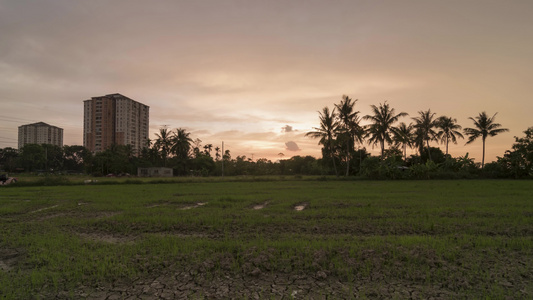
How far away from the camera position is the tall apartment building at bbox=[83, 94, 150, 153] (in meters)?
91.1

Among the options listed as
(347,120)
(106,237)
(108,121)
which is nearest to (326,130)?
(347,120)

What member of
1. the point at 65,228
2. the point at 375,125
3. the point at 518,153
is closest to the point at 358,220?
the point at 65,228

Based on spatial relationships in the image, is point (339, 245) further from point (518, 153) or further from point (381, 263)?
point (518, 153)

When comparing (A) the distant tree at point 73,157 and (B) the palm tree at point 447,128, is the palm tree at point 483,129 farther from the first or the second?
(A) the distant tree at point 73,157

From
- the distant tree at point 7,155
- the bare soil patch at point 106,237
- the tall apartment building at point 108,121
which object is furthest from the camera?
the distant tree at point 7,155

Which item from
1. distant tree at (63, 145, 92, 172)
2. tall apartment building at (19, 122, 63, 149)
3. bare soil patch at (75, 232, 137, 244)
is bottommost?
bare soil patch at (75, 232, 137, 244)

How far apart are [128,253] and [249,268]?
2.66 metres

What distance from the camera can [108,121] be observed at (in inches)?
3593

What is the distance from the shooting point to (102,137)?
92875 millimetres

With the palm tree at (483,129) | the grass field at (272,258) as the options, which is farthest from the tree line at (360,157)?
the grass field at (272,258)

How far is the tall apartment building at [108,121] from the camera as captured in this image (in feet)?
299

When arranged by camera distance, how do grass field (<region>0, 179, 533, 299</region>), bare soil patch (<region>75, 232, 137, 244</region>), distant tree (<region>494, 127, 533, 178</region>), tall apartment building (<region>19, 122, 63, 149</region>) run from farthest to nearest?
tall apartment building (<region>19, 122, 63, 149</region>) < distant tree (<region>494, 127, 533, 178</region>) < bare soil patch (<region>75, 232, 137, 244</region>) < grass field (<region>0, 179, 533, 299</region>)

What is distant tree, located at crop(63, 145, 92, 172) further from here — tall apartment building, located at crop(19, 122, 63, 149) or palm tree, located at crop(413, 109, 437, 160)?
palm tree, located at crop(413, 109, 437, 160)

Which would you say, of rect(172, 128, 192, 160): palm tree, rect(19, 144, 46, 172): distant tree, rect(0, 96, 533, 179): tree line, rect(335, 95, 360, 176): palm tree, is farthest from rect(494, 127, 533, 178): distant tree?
rect(19, 144, 46, 172): distant tree
